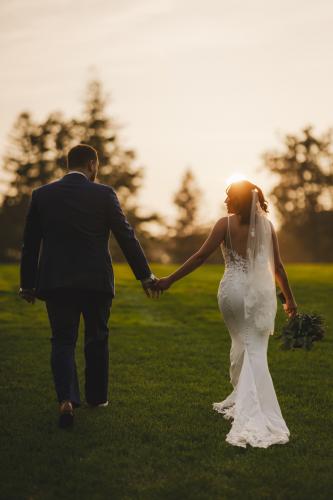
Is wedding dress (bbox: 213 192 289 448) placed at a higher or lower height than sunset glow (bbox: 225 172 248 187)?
lower

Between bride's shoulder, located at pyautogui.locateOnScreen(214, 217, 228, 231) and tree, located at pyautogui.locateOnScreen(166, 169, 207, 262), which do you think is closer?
bride's shoulder, located at pyautogui.locateOnScreen(214, 217, 228, 231)

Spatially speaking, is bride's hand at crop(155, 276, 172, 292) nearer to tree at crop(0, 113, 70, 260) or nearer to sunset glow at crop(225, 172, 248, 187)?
sunset glow at crop(225, 172, 248, 187)

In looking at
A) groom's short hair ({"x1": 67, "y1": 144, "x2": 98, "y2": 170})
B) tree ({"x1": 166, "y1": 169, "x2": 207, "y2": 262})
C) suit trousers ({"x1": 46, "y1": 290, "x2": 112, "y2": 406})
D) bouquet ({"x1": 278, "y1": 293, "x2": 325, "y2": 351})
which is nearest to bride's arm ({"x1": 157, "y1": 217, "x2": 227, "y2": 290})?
suit trousers ({"x1": 46, "y1": 290, "x2": 112, "y2": 406})

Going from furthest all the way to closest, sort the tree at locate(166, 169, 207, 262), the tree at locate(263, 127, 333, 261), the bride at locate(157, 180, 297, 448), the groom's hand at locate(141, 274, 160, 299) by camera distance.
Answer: the tree at locate(166, 169, 207, 262) < the tree at locate(263, 127, 333, 261) < the groom's hand at locate(141, 274, 160, 299) < the bride at locate(157, 180, 297, 448)

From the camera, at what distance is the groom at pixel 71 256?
6.39 metres

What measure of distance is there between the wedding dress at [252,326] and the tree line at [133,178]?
52163mm

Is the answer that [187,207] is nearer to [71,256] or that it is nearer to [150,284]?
[150,284]

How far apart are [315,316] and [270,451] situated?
1589mm

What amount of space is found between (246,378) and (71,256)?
6.95 feet

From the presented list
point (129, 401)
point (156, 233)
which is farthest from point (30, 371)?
point (156, 233)

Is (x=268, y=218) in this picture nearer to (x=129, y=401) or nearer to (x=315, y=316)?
(x=315, y=316)

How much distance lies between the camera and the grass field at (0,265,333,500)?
15.3ft

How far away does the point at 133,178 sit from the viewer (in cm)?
6238

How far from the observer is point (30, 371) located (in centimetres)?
903
